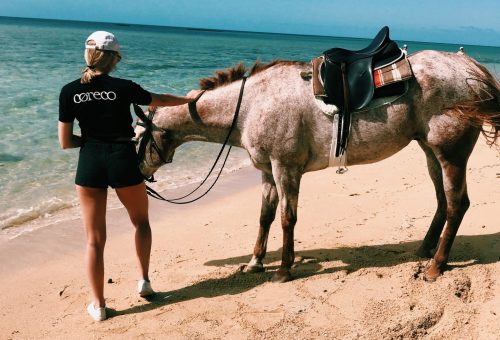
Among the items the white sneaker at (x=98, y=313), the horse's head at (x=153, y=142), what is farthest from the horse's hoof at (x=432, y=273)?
the white sneaker at (x=98, y=313)

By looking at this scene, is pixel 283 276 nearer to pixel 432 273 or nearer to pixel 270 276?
pixel 270 276

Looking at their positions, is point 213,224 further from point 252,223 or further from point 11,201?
point 11,201

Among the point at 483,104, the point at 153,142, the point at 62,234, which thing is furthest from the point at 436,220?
the point at 62,234

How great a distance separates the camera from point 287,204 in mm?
4520

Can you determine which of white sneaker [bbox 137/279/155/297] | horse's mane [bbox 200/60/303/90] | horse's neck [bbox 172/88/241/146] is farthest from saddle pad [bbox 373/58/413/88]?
white sneaker [bbox 137/279/155/297]

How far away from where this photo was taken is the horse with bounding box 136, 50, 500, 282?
13.9ft

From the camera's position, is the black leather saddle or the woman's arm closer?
the woman's arm

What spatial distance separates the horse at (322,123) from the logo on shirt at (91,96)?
1.10m

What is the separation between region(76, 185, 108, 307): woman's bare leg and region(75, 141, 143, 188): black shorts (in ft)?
0.29

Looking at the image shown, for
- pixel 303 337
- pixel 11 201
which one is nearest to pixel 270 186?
pixel 303 337

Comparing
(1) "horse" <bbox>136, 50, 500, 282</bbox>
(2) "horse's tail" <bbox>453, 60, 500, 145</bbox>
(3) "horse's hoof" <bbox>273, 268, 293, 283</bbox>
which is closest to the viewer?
(2) "horse's tail" <bbox>453, 60, 500, 145</bbox>

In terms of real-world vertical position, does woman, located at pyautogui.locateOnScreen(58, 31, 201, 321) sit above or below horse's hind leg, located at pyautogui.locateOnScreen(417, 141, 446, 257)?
above

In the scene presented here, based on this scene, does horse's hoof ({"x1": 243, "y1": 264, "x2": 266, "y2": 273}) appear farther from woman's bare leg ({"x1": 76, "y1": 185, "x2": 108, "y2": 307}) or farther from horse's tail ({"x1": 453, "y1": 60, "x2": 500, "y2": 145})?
horse's tail ({"x1": 453, "y1": 60, "x2": 500, "y2": 145})

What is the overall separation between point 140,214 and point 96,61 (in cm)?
126
